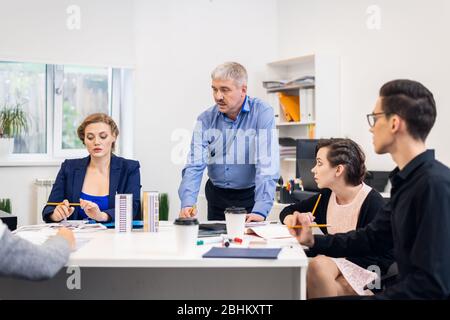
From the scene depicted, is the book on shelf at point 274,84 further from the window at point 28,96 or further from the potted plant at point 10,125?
the potted plant at point 10,125

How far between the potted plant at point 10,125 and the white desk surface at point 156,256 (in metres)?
3.11

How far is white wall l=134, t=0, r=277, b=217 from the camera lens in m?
5.38

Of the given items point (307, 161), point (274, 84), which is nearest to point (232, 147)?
point (307, 161)

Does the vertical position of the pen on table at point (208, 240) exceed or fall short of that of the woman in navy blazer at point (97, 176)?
it falls short

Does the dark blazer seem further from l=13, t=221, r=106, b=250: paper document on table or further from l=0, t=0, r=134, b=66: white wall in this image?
l=0, t=0, r=134, b=66: white wall

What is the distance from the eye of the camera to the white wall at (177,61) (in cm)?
538

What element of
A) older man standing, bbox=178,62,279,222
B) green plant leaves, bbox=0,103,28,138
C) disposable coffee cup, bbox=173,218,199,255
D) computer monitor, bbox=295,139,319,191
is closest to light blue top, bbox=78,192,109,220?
older man standing, bbox=178,62,279,222

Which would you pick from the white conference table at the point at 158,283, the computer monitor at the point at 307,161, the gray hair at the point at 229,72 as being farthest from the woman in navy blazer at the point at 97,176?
the computer monitor at the point at 307,161

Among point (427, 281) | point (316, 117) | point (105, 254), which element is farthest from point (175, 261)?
point (316, 117)

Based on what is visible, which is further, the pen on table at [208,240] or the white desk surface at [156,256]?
the pen on table at [208,240]

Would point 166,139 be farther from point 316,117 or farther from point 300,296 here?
point 300,296

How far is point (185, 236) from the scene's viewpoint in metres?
1.88

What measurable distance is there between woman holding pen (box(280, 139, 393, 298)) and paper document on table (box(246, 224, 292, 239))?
50 millimetres

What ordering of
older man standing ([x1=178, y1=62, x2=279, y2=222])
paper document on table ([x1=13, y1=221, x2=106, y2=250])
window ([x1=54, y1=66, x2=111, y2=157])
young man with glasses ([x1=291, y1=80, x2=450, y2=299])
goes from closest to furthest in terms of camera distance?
young man with glasses ([x1=291, y1=80, x2=450, y2=299]) → paper document on table ([x1=13, y1=221, x2=106, y2=250]) → older man standing ([x1=178, y1=62, x2=279, y2=222]) → window ([x1=54, y1=66, x2=111, y2=157])
